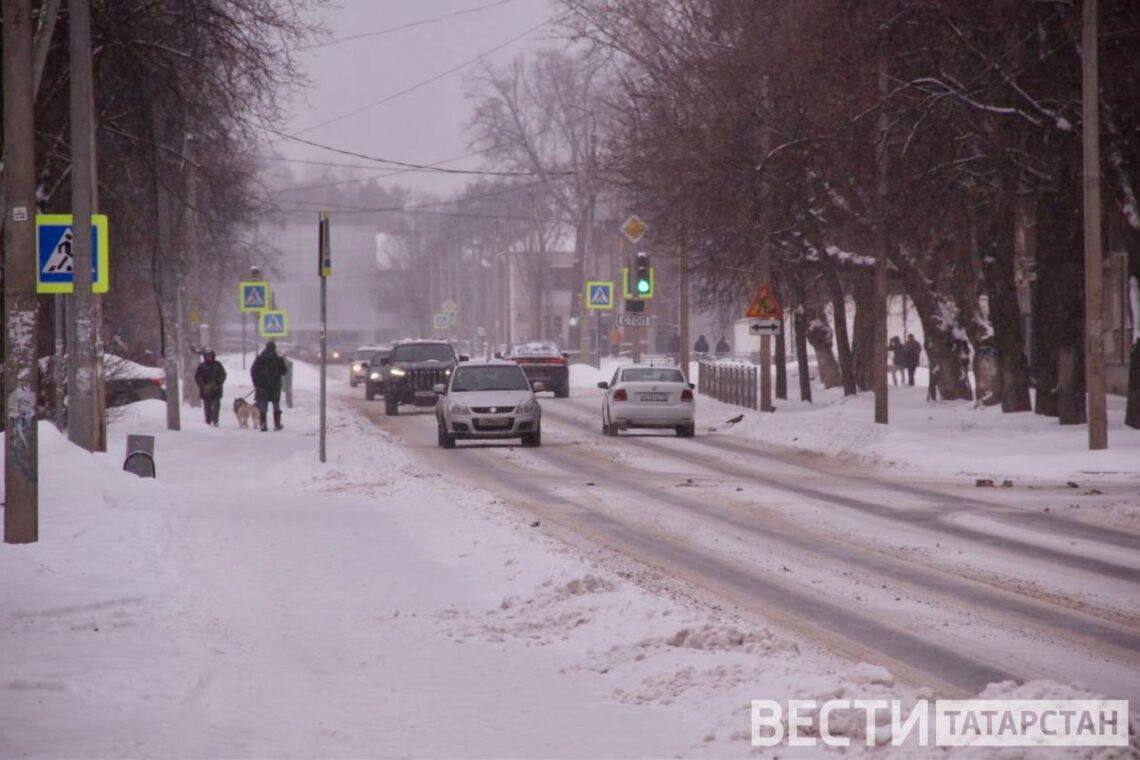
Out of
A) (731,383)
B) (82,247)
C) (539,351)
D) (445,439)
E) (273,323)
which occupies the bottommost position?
(445,439)

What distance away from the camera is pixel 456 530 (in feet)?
51.9

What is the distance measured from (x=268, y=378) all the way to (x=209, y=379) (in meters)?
1.27

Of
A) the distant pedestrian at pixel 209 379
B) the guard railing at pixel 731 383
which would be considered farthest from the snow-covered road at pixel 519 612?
the guard railing at pixel 731 383

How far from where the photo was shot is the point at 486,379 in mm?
31688

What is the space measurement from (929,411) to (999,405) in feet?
6.42

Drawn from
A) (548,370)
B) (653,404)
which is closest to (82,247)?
(653,404)

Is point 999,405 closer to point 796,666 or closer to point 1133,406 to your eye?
point 1133,406

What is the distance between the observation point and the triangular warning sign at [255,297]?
4138 cm

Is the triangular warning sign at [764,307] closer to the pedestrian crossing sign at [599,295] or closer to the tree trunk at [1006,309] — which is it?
the tree trunk at [1006,309]

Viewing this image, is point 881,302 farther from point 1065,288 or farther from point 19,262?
point 19,262

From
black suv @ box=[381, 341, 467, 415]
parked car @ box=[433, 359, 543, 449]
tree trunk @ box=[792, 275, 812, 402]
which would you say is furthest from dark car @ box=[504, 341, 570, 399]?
parked car @ box=[433, 359, 543, 449]

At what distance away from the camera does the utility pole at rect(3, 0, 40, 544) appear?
40.7 ft

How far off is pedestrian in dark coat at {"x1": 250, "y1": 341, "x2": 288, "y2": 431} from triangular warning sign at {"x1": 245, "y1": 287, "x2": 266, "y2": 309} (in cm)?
720

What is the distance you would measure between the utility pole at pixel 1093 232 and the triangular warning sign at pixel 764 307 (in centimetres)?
1345
